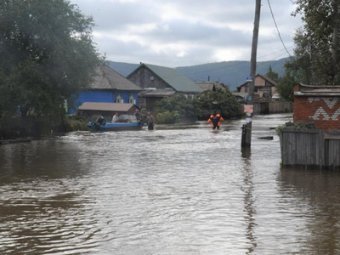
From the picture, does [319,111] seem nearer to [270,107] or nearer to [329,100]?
[329,100]

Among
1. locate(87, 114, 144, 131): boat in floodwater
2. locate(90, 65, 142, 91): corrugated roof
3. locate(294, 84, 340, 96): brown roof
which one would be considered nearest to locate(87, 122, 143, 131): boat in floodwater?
locate(87, 114, 144, 131): boat in floodwater

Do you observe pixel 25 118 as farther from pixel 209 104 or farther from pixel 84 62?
pixel 209 104

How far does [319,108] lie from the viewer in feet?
60.6

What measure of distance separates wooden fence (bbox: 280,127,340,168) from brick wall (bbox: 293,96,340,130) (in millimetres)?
1203

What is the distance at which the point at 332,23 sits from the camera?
29.7 m

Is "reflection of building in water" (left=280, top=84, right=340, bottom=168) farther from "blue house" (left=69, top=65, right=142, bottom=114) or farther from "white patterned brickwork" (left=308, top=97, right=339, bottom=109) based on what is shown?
"blue house" (left=69, top=65, right=142, bottom=114)

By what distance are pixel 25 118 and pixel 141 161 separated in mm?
16733

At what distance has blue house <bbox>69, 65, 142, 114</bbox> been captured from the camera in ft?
196

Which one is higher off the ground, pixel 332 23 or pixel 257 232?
pixel 332 23

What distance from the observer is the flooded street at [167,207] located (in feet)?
27.9

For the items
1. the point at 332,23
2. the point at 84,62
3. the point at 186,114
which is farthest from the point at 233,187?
the point at 186,114

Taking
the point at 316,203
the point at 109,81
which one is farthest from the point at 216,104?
the point at 316,203

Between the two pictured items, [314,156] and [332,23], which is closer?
[314,156]

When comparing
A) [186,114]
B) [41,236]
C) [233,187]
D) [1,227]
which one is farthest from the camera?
[186,114]
